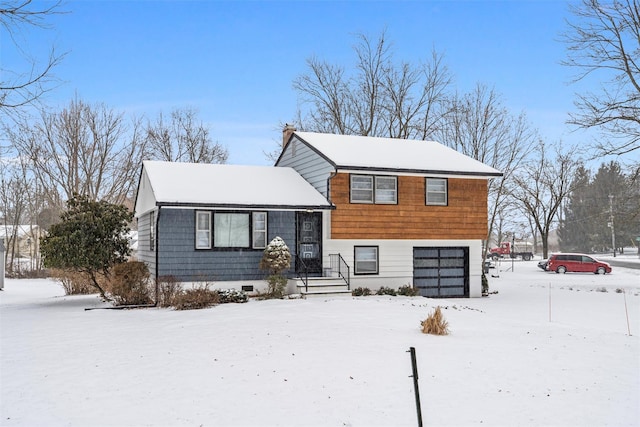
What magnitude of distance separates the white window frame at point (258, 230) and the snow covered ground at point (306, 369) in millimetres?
4358

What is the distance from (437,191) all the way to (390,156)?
235 centimetres

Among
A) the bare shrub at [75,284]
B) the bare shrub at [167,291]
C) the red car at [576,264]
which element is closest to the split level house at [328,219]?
the bare shrub at [167,291]

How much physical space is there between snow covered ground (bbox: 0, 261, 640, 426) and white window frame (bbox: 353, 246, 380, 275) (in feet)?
17.5

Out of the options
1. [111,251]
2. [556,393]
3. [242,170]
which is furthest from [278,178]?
[556,393]

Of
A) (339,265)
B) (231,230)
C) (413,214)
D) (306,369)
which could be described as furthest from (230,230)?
(306,369)

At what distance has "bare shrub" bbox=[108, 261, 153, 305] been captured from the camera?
18719 mm

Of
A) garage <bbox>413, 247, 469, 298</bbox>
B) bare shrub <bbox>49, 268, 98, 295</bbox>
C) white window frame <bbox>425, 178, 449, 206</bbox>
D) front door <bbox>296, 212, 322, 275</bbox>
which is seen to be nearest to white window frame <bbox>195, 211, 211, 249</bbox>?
front door <bbox>296, 212, 322, 275</bbox>

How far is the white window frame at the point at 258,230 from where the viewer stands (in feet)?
69.6

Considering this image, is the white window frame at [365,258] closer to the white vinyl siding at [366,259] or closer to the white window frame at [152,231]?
the white vinyl siding at [366,259]

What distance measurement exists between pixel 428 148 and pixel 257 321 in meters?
14.9

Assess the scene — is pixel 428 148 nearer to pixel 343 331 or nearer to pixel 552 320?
pixel 552 320

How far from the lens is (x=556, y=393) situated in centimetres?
930

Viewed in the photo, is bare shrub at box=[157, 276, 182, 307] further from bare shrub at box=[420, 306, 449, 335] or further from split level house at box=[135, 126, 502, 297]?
bare shrub at box=[420, 306, 449, 335]

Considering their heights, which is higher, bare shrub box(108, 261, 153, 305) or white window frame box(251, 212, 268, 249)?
white window frame box(251, 212, 268, 249)
